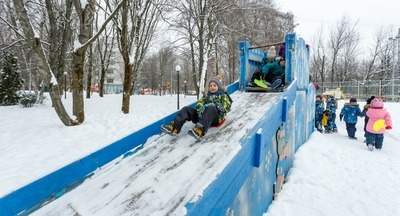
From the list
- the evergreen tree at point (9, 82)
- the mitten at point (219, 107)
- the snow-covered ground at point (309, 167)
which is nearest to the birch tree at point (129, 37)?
the snow-covered ground at point (309, 167)

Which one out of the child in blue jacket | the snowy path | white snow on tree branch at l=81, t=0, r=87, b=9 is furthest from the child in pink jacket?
white snow on tree branch at l=81, t=0, r=87, b=9

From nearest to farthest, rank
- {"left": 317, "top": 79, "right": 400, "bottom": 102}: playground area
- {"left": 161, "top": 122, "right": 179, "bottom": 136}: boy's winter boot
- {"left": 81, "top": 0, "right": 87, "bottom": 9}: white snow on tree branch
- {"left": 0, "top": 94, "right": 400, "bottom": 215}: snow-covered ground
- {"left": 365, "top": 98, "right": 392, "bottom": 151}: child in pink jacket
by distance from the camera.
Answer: {"left": 0, "top": 94, "right": 400, "bottom": 215}: snow-covered ground
{"left": 161, "top": 122, "right": 179, "bottom": 136}: boy's winter boot
{"left": 365, "top": 98, "right": 392, "bottom": 151}: child in pink jacket
{"left": 81, "top": 0, "right": 87, "bottom": 9}: white snow on tree branch
{"left": 317, "top": 79, "right": 400, "bottom": 102}: playground area

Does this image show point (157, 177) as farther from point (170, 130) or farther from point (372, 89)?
point (372, 89)

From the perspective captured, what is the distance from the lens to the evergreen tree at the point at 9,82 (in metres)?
15.5

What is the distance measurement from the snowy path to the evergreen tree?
16346mm

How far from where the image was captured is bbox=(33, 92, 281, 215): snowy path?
7.13ft

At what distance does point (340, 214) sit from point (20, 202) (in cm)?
334

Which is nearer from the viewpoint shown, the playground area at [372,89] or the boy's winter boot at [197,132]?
the boy's winter boot at [197,132]

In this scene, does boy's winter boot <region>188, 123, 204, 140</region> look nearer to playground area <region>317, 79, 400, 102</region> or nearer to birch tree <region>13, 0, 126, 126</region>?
birch tree <region>13, 0, 126, 126</region>

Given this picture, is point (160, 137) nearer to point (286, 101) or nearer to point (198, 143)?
point (198, 143)

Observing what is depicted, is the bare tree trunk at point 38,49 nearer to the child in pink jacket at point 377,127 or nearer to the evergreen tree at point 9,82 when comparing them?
the child in pink jacket at point 377,127

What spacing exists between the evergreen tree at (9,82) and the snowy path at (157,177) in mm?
16346

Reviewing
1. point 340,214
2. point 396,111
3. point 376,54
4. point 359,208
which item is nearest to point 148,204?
point 340,214

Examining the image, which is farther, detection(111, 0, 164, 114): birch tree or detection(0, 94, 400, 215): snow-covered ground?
detection(111, 0, 164, 114): birch tree
